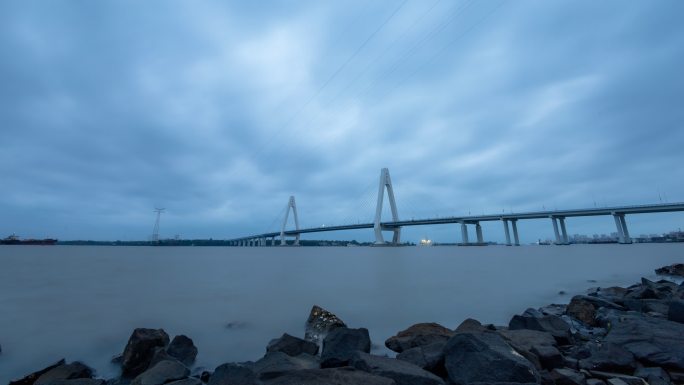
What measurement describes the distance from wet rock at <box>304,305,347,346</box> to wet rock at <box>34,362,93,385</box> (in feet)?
10.1

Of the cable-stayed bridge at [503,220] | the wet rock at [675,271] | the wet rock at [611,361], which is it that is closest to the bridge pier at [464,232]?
the cable-stayed bridge at [503,220]

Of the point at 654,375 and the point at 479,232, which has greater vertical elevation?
the point at 479,232

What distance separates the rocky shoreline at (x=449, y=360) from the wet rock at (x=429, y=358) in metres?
0.01

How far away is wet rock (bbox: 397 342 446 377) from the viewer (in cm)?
346

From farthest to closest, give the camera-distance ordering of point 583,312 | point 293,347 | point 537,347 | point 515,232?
Result: point 515,232 → point 583,312 → point 293,347 → point 537,347

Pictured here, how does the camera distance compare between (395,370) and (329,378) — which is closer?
(329,378)

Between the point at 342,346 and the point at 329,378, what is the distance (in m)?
1.54

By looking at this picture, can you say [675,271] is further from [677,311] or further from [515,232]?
[515,232]

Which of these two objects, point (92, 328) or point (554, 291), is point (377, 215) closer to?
point (554, 291)

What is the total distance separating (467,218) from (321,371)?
60.4 metres

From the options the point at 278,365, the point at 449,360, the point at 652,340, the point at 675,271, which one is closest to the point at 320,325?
the point at 278,365

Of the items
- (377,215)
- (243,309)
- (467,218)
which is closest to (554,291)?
(243,309)

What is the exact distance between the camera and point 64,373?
4.00 meters

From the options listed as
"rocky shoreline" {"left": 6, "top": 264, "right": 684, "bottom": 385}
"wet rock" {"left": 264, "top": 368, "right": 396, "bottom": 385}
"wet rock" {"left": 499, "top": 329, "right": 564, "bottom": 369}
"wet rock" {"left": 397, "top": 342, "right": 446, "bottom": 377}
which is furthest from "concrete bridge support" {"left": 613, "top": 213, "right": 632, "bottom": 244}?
"wet rock" {"left": 264, "top": 368, "right": 396, "bottom": 385}
